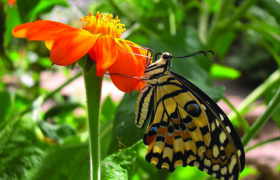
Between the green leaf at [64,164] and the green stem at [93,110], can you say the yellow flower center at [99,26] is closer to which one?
the green stem at [93,110]

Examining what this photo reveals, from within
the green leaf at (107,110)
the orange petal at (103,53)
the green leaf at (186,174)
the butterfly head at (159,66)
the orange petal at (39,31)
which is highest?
the orange petal at (39,31)

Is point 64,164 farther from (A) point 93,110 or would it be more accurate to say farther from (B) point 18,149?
(A) point 93,110

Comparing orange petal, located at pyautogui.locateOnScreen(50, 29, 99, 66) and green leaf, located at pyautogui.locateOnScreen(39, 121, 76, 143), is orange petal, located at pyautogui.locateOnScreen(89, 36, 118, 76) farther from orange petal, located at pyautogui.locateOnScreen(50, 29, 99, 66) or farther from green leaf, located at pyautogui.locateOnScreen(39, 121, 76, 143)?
green leaf, located at pyautogui.locateOnScreen(39, 121, 76, 143)

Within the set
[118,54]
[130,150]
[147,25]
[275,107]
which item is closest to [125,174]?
[130,150]

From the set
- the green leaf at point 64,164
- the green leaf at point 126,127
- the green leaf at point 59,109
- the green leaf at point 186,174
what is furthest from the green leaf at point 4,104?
the green leaf at point 186,174

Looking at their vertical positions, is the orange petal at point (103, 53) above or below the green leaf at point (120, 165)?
above

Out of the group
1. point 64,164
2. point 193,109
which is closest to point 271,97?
point 193,109
